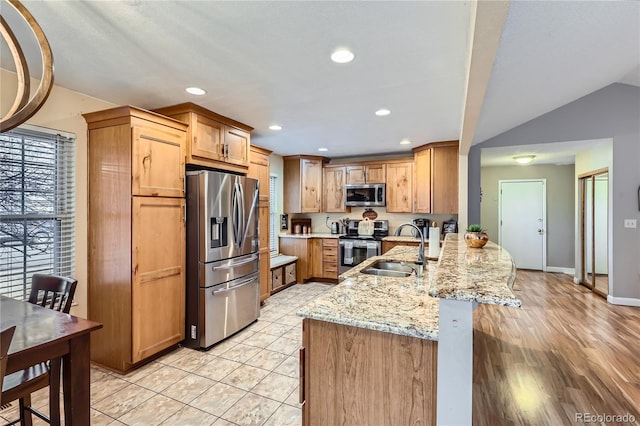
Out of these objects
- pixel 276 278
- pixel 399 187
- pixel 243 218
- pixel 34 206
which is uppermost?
pixel 399 187

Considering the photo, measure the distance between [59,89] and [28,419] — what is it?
2.38 metres

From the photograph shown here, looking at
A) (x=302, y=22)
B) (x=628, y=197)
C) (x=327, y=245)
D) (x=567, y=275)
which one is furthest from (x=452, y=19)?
(x=567, y=275)

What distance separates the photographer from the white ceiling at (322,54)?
5.17 ft

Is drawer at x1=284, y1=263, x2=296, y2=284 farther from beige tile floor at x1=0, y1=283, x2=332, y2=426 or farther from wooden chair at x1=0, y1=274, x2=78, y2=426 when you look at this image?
wooden chair at x1=0, y1=274, x2=78, y2=426

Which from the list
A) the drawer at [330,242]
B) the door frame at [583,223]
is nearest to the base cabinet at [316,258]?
the drawer at [330,242]

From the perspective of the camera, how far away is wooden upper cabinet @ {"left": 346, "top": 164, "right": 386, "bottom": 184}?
5.27 metres

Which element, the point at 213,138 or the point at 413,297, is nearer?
the point at 413,297

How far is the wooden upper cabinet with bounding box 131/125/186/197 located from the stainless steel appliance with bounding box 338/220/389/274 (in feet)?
10.1

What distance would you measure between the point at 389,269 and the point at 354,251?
101 inches

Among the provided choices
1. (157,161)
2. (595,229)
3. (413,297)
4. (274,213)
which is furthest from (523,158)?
(157,161)

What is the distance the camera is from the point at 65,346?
138 centimetres

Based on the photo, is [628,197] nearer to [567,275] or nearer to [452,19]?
[567,275]

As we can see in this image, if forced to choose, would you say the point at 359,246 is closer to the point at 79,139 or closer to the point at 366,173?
the point at 366,173

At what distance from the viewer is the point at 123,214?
2445 mm
